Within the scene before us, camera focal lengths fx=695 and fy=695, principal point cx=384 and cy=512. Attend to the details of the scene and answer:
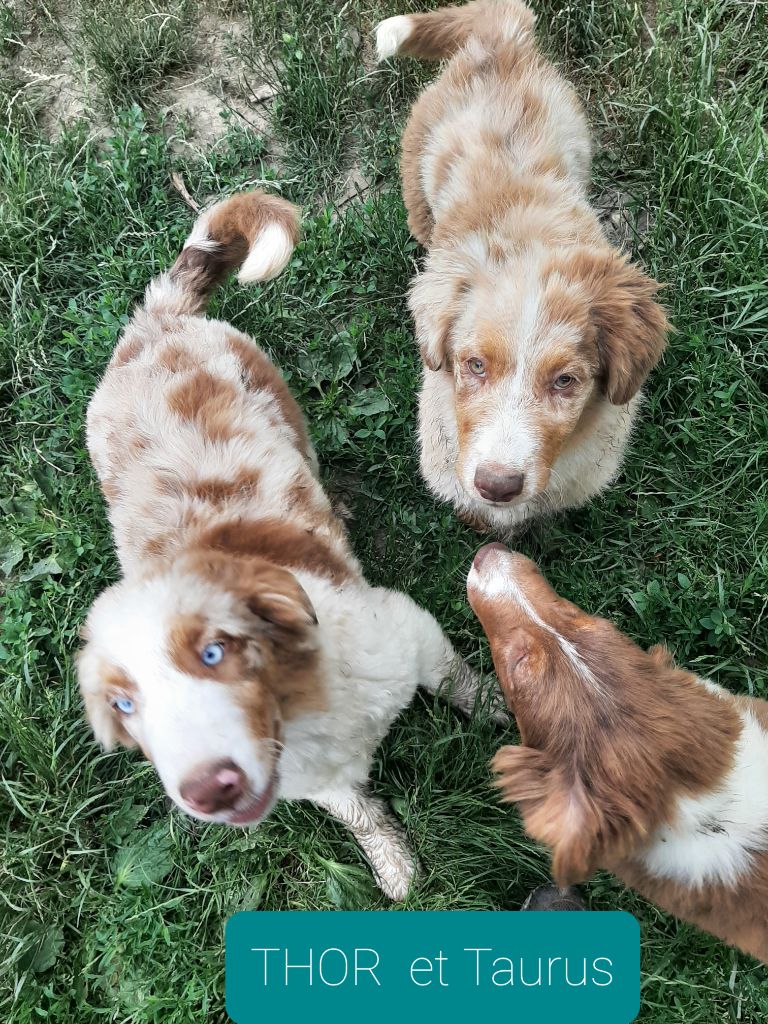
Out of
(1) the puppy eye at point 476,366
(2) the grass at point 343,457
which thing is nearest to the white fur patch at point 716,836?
(2) the grass at point 343,457

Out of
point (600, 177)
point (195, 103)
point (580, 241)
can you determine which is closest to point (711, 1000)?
point (580, 241)

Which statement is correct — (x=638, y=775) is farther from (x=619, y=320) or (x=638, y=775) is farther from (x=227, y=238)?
(x=227, y=238)

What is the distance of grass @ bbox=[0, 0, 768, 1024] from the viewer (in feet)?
10.2

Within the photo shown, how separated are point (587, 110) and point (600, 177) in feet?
1.73

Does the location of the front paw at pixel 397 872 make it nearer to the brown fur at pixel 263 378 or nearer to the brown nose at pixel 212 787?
the brown nose at pixel 212 787

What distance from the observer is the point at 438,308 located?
2.95 meters

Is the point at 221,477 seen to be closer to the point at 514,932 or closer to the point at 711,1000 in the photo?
the point at 514,932

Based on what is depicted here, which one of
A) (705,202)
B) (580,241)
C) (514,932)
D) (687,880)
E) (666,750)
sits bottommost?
(514,932)

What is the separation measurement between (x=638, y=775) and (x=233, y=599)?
130 cm

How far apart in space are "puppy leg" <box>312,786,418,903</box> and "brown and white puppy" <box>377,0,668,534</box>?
144 cm

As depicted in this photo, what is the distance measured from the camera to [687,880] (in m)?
2.22

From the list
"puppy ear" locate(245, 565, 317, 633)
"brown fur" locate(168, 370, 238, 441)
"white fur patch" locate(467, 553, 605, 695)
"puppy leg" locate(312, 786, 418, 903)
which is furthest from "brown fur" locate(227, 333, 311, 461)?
"puppy leg" locate(312, 786, 418, 903)

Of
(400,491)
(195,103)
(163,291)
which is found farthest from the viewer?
(195,103)

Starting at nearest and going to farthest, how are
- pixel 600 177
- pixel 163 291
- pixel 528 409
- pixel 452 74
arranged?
pixel 528 409
pixel 163 291
pixel 452 74
pixel 600 177
